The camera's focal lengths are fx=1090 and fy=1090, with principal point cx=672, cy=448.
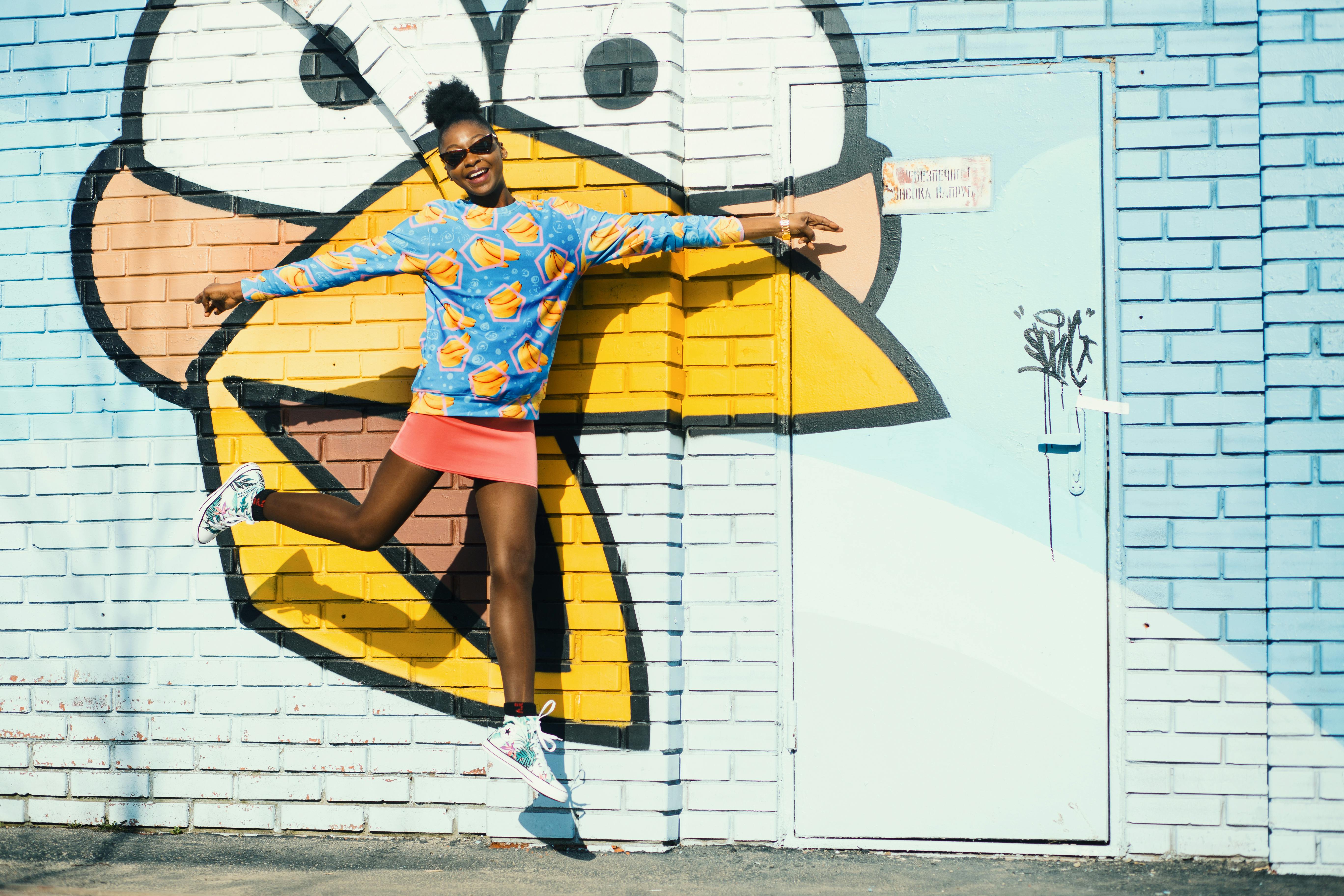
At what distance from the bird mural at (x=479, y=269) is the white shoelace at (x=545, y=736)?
0.14 meters

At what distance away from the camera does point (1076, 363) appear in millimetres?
3873

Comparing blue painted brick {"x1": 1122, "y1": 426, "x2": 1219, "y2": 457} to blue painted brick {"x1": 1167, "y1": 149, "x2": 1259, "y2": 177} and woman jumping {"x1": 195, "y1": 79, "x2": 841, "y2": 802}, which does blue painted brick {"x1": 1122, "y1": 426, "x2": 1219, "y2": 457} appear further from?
woman jumping {"x1": 195, "y1": 79, "x2": 841, "y2": 802}

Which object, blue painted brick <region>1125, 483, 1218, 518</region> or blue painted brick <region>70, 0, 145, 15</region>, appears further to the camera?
blue painted brick <region>70, 0, 145, 15</region>

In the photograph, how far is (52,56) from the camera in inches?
175

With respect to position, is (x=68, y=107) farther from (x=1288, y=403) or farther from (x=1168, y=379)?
(x=1288, y=403)

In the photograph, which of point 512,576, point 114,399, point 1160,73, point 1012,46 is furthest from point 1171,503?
point 114,399

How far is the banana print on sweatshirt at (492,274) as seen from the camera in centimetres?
366

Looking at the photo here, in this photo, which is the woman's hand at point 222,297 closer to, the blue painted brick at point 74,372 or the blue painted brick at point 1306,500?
the blue painted brick at point 74,372

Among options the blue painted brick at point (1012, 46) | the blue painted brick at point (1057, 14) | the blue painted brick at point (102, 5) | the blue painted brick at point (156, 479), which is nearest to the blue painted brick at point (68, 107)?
the blue painted brick at point (102, 5)

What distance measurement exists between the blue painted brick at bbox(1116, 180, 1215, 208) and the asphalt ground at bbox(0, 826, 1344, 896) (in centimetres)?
227

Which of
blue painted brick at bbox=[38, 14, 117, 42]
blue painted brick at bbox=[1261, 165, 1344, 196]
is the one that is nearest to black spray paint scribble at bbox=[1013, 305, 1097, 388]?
blue painted brick at bbox=[1261, 165, 1344, 196]

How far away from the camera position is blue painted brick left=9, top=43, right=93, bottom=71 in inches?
175

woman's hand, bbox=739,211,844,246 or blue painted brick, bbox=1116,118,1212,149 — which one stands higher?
blue painted brick, bbox=1116,118,1212,149

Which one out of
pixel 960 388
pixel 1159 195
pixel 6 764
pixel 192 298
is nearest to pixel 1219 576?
pixel 960 388
